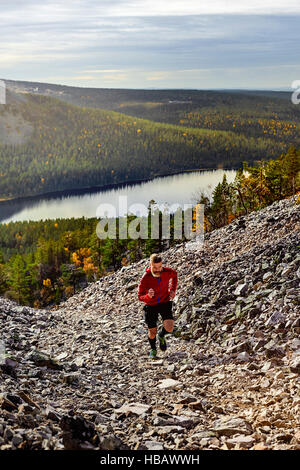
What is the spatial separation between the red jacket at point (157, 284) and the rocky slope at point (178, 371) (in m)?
2.01

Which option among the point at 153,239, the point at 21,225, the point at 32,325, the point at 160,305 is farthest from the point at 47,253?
the point at 160,305

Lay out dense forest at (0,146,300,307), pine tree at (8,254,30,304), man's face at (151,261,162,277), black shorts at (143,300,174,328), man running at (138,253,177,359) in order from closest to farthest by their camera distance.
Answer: man's face at (151,261,162,277), man running at (138,253,177,359), black shorts at (143,300,174,328), dense forest at (0,146,300,307), pine tree at (8,254,30,304)

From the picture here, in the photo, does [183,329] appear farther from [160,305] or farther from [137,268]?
[137,268]

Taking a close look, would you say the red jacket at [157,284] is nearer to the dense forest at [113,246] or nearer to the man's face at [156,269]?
the man's face at [156,269]

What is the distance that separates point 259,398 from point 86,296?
A: 17.8 m

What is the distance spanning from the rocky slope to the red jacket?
2.01m

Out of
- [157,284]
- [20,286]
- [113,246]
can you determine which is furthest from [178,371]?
[20,286]

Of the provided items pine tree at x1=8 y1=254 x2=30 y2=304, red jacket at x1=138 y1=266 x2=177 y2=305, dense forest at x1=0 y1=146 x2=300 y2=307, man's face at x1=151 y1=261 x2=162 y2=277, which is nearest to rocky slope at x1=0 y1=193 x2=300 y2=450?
red jacket at x1=138 y1=266 x2=177 y2=305

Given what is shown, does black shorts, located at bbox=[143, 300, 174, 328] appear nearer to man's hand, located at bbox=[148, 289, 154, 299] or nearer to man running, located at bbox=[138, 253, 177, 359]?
man running, located at bbox=[138, 253, 177, 359]

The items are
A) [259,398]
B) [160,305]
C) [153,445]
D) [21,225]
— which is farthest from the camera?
[21,225]

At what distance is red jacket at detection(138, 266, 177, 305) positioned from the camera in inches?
417

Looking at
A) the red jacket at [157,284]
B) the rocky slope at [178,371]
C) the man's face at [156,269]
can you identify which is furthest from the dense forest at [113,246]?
the man's face at [156,269]

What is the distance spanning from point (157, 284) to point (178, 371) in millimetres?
2491

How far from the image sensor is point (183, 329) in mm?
14547
